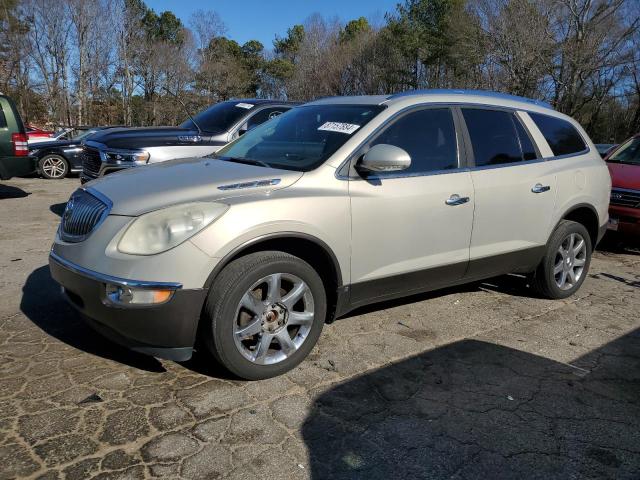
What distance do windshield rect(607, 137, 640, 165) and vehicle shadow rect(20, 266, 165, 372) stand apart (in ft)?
23.6

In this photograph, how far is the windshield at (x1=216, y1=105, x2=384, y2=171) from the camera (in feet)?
11.7

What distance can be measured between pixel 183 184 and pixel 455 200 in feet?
6.39

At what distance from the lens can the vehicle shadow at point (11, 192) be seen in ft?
34.9

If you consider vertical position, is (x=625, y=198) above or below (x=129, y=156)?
below

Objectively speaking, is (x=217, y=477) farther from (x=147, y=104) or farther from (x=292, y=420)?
(x=147, y=104)

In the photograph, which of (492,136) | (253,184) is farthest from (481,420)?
(492,136)

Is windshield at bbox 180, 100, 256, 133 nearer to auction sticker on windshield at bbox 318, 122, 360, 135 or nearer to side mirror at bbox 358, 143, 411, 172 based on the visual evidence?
auction sticker on windshield at bbox 318, 122, 360, 135

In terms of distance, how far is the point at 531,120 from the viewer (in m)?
4.60

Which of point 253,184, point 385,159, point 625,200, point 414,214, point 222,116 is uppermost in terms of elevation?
point 222,116

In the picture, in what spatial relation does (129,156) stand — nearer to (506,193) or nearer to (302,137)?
(302,137)

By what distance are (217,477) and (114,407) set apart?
834mm

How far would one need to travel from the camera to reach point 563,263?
4.91 metres

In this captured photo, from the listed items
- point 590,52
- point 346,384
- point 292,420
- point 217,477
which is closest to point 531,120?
point 346,384

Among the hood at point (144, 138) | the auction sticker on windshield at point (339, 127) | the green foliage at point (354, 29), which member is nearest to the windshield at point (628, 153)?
the auction sticker on windshield at point (339, 127)
